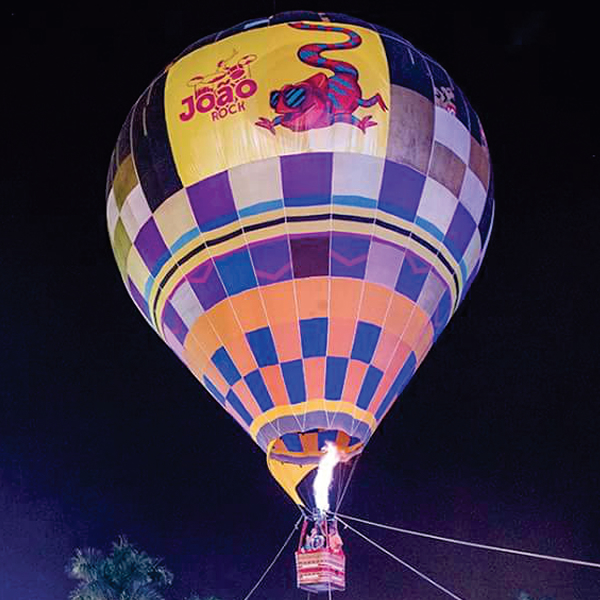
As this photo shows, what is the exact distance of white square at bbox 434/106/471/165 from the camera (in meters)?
8.91

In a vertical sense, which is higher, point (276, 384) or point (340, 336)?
point (340, 336)

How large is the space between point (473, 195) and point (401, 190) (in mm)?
1052

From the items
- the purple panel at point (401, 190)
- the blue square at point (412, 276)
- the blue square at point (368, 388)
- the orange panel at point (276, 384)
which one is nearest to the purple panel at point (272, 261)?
the orange panel at point (276, 384)

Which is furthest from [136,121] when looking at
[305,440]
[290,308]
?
[305,440]

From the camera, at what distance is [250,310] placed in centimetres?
869

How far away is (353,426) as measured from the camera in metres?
8.69

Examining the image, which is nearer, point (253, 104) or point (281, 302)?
point (253, 104)

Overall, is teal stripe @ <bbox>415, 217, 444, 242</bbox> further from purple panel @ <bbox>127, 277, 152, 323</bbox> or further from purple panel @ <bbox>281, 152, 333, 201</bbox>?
purple panel @ <bbox>127, 277, 152, 323</bbox>

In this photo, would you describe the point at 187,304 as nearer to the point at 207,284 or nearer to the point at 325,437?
the point at 207,284

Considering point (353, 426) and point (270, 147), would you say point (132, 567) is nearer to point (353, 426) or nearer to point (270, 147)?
point (353, 426)

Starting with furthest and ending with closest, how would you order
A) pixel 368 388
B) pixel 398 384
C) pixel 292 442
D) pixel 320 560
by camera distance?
pixel 398 384, pixel 368 388, pixel 292 442, pixel 320 560

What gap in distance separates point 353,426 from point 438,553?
10106 mm

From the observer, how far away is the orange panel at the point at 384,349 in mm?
8828

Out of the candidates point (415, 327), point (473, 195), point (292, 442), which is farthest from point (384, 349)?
point (473, 195)
